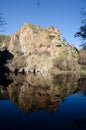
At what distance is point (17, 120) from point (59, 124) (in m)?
2.75

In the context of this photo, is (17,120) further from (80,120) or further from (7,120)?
(80,120)

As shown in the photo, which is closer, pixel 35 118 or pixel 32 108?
pixel 35 118

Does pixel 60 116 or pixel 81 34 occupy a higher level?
pixel 81 34

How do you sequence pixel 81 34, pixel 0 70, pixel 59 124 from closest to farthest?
pixel 59 124
pixel 81 34
pixel 0 70

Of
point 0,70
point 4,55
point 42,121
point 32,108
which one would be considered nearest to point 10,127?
point 42,121

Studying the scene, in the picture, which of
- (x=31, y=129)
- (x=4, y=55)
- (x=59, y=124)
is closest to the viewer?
(x=31, y=129)

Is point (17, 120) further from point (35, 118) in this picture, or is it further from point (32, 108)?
point (32, 108)

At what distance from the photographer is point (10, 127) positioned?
14125 millimetres

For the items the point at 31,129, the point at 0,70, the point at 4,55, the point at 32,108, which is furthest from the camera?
the point at 4,55

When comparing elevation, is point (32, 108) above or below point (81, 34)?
below

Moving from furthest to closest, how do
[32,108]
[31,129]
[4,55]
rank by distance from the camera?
1. [4,55]
2. [32,108]
3. [31,129]

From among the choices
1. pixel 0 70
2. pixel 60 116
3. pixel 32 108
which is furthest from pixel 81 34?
pixel 0 70

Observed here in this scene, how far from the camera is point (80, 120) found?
16.1 m

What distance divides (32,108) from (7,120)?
18.7ft
